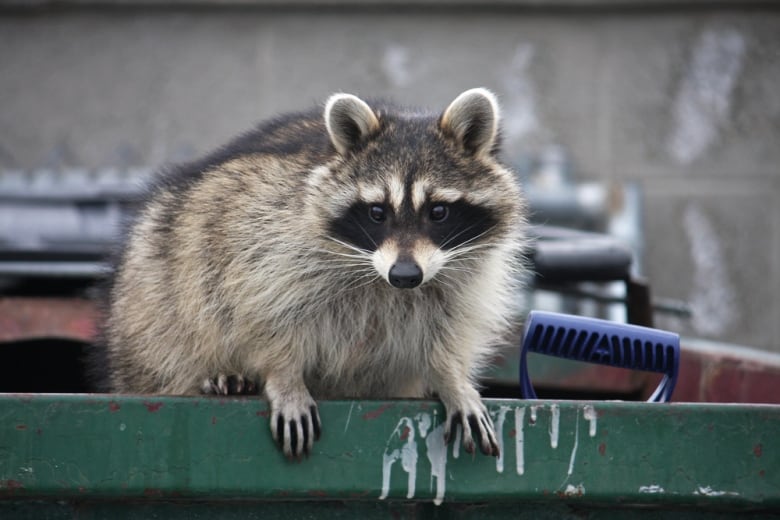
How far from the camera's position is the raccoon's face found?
7.83 feet

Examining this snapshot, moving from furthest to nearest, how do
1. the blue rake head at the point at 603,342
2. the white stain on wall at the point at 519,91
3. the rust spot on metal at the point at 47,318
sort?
the white stain on wall at the point at 519,91 < the rust spot on metal at the point at 47,318 < the blue rake head at the point at 603,342

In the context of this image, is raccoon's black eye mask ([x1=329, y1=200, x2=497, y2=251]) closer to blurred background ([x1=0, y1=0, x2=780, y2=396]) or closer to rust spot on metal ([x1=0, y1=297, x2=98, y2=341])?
rust spot on metal ([x1=0, y1=297, x2=98, y2=341])

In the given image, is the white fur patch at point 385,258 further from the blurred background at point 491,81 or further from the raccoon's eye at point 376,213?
the blurred background at point 491,81

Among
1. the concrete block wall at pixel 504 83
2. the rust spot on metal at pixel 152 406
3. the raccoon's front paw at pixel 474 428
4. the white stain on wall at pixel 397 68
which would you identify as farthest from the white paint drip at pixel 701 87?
the rust spot on metal at pixel 152 406

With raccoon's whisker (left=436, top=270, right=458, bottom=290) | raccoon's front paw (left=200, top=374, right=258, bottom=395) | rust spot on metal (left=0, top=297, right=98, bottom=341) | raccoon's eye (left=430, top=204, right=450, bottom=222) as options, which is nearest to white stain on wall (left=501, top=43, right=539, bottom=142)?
rust spot on metal (left=0, top=297, right=98, bottom=341)

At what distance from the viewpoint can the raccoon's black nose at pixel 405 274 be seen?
2.25 meters

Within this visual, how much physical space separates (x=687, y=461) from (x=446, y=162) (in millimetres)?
952

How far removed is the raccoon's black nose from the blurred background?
3735 mm

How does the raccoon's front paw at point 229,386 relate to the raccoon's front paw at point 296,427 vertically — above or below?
below

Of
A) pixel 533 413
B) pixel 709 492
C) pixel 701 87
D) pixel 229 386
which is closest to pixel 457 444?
pixel 533 413

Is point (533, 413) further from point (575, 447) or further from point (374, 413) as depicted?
point (374, 413)

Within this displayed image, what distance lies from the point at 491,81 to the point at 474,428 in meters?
4.16

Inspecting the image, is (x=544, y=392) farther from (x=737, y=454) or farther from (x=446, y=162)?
(x=737, y=454)

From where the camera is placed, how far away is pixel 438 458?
6.18ft
